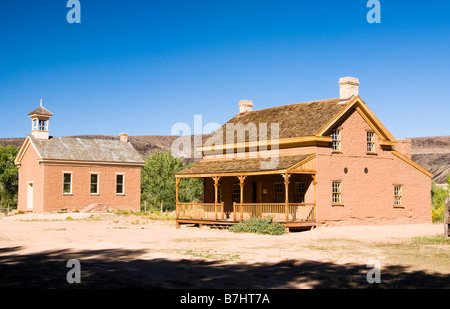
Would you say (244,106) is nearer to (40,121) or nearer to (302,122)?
(302,122)

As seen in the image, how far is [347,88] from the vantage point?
30.1 meters

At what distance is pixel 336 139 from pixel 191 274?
59.5 feet

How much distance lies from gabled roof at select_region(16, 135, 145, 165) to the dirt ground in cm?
2082

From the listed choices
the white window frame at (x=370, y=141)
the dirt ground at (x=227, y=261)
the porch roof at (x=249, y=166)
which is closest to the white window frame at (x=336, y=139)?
the porch roof at (x=249, y=166)

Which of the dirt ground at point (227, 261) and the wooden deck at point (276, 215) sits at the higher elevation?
the wooden deck at point (276, 215)

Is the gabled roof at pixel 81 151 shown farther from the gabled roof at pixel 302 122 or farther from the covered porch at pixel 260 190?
the covered porch at pixel 260 190

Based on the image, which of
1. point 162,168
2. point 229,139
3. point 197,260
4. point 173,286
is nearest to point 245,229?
point 229,139

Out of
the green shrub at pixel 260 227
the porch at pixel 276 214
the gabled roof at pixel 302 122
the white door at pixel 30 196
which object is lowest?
the green shrub at pixel 260 227

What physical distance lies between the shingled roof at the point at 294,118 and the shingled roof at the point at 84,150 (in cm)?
1379

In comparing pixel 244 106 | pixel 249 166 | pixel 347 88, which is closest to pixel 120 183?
pixel 244 106

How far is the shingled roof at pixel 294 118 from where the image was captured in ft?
95.6

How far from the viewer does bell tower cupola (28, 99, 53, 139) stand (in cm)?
4466

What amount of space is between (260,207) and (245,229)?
2894 millimetres
